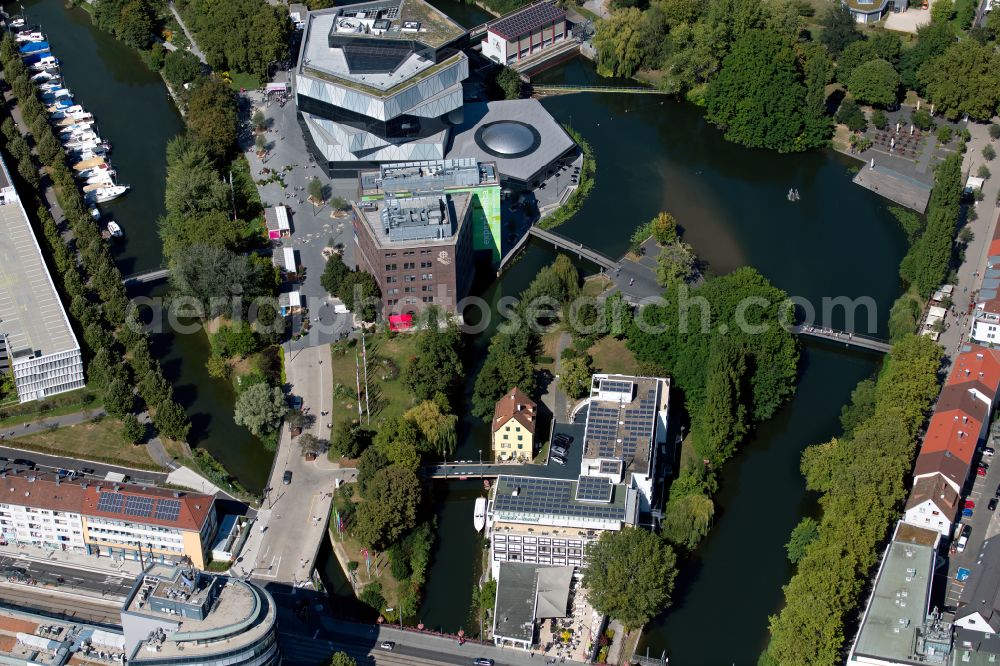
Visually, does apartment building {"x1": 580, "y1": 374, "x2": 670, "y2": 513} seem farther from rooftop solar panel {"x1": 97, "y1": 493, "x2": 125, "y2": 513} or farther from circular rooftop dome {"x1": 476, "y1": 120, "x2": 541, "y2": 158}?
circular rooftop dome {"x1": 476, "y1": 120, "x2": 541, "y2": 158}

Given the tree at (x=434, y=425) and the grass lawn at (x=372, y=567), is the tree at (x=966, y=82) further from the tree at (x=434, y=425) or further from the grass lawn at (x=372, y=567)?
the grass lawn at (x=372, y=567)

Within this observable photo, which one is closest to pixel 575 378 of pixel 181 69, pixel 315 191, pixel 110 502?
pixel 315 191

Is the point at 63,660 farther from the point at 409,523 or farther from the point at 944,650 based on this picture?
the point at 944,650

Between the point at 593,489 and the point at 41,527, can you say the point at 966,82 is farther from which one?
the point at 41,527

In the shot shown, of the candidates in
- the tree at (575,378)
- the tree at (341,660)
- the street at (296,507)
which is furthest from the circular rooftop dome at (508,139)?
the tree at (341,660)

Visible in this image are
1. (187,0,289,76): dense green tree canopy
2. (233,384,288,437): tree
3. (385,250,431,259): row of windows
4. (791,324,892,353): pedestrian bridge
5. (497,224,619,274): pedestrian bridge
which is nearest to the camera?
(233,384,288,437): tree

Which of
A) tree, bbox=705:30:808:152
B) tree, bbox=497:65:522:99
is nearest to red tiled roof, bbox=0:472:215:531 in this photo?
tree, bbox=497:65:522:99

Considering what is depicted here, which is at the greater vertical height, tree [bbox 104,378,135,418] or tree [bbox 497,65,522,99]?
tree [bbox 497,65,522,99]
